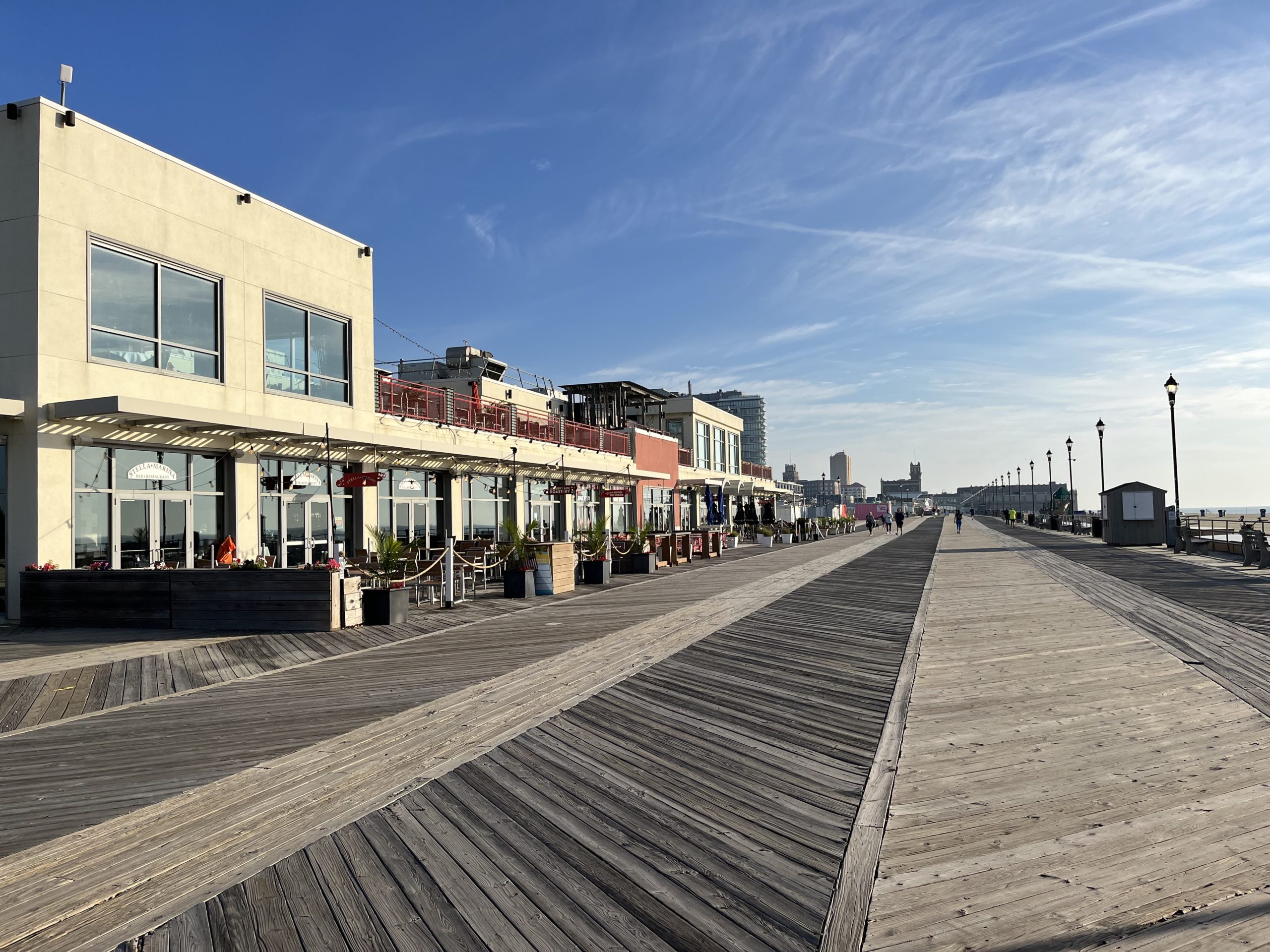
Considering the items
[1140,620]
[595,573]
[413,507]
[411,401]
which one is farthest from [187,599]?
[1140,620]

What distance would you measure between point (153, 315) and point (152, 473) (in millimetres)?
2560

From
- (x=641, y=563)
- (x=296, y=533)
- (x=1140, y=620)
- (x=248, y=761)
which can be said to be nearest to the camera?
(x=248, y=761)

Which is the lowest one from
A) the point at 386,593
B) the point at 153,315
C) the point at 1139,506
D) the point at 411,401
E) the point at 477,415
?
the point at 386,593

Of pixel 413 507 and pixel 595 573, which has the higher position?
pixel 413 507

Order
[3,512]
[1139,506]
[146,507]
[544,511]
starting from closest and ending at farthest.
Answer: [3,512] → [146,507] → [544,511] → [1139,506]

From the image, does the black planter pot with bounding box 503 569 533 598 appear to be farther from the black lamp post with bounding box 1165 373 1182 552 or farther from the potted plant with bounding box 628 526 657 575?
the black lamp post with bounding box 1165 373 1182 552

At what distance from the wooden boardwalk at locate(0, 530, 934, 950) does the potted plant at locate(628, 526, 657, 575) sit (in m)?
11.2

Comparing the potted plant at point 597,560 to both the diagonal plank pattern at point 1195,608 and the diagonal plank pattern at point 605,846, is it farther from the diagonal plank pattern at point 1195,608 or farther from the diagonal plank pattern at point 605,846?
the diagonal plank pattern at point 605,846

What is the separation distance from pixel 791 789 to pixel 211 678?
5998 mm

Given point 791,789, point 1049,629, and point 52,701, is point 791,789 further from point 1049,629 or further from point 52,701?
point 1049,629

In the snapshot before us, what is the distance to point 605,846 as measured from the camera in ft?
13.1

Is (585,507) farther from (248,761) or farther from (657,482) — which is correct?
(248,761)

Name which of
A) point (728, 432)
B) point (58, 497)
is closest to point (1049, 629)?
point (58, 497)

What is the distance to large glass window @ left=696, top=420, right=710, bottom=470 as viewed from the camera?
169ft
